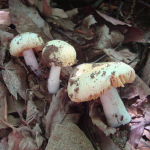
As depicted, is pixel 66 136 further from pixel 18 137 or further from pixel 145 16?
pixel 145 16

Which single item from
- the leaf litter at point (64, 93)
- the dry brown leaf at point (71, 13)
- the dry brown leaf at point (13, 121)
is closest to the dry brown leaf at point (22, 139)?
the leaf litter at point (64, 93)

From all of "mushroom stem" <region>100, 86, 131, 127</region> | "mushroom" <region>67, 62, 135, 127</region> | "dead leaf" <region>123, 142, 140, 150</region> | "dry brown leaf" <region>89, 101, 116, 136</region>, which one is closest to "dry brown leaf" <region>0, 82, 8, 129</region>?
"mushroom" <region>67, 62, 135, 127</region>

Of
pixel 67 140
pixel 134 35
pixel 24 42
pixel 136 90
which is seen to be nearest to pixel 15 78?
pixel 24 42

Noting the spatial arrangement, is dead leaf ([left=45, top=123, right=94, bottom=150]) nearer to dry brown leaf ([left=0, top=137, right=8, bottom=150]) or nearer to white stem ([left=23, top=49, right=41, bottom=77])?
dry brown leaf ([left=0, top=137, right=8, bottom=150])

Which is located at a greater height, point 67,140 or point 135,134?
point 67,140

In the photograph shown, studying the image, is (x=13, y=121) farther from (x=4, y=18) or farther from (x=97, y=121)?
(x=4, y=18)

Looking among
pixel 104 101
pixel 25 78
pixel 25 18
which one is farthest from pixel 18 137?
pixel 25 18

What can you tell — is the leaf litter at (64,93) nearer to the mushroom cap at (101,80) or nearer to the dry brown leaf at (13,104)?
the dry brown leaf at (13,104)
